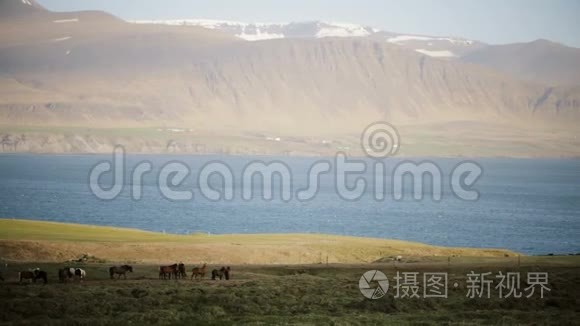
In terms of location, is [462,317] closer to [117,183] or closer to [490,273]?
[490,273]

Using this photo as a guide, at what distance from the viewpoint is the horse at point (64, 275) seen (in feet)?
120

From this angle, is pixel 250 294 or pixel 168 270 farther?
pixel 168 270

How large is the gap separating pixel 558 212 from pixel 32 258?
94.9 metres

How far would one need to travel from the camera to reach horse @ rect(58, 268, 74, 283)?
36625 mm

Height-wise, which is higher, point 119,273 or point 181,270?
point 181,270

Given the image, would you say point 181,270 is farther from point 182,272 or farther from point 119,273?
point 119,273

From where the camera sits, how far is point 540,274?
39812 mm

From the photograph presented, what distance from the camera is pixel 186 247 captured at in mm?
53094

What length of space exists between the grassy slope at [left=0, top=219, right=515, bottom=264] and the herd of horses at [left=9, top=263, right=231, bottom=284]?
1021cm

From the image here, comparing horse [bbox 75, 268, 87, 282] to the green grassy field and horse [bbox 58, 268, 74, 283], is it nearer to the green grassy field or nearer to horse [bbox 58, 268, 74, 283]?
horse [bbox 58, 268, 74, 283]
